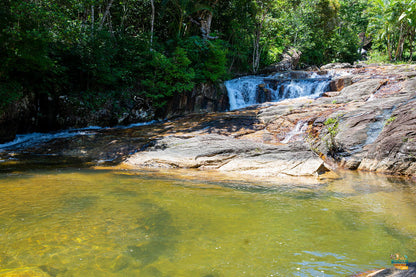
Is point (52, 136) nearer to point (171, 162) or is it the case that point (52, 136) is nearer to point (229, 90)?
point (171, 162)

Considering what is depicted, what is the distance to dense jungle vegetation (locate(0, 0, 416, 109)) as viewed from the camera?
9.46 meters

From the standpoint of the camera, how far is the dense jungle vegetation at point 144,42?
946cm

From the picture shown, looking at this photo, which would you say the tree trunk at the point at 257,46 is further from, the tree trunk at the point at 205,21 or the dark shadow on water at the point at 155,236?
the dark shadow on water at the point at 155,236

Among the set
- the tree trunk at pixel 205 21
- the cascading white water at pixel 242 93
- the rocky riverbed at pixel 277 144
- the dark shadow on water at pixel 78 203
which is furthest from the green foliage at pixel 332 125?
the tree trunk at pixel 205 21

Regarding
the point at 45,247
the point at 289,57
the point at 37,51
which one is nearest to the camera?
the point at 45,247

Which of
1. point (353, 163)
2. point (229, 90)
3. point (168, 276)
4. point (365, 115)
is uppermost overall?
point (229, 90)

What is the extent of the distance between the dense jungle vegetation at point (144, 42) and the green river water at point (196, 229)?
20.2 feet

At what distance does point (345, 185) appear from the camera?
6242mm

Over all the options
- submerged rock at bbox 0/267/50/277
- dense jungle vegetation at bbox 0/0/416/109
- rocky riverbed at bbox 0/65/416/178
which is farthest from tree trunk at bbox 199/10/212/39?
submerged rock at bbox 0/267/50/277

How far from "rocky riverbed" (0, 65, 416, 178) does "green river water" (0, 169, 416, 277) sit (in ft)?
7.51

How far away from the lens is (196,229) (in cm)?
327

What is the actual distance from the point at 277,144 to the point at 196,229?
7.26 meters

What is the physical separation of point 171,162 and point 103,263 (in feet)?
19.7

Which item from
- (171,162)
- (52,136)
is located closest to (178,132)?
(171,162)
